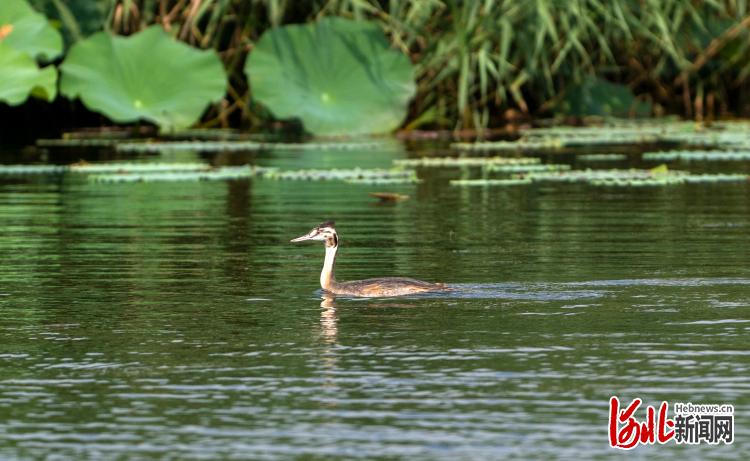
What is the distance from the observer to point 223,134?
2370 cm

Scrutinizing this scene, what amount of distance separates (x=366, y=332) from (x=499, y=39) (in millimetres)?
15610

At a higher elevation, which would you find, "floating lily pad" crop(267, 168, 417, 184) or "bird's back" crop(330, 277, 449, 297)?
"floating lily pad" crop(267, 168, 417, 184)

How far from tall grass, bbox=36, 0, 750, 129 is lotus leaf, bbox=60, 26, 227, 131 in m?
0.96

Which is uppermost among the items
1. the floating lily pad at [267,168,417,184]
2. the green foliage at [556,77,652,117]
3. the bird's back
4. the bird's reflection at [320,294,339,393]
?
the green foliage at [556,77,652,117]

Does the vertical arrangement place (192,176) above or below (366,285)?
above

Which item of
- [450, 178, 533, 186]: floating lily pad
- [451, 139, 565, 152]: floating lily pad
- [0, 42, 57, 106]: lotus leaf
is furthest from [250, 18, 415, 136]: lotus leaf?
[450, 178, 533, 186]: floating lily pad

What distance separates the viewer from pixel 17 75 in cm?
2103

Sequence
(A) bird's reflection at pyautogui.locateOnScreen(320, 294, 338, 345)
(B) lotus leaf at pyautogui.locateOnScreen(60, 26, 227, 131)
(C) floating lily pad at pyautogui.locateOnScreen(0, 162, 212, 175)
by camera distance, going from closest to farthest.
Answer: (A) bird's reflection at pyautogui.locateOnScreen(320, 294, 338, 345) < (C) floating lily pad at pyautogui.locateOnScreen(0, 162, 212, 175) < (B) lotus leaf at pyautogui.locateOnScreen(60, 26, 227, 131)

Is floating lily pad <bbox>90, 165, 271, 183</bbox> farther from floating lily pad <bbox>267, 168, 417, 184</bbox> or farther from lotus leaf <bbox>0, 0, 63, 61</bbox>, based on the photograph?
lotus leaf <bbox>0, 0, 63, 61</bbox>

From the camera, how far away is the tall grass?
915 inches

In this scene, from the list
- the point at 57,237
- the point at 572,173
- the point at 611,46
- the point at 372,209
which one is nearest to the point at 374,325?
the point at 57,237

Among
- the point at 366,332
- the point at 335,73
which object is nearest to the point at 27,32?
the point at 335,73

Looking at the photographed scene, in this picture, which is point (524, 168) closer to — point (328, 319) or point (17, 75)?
point (17, 75)

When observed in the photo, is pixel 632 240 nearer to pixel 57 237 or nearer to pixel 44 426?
pixel 57 237
